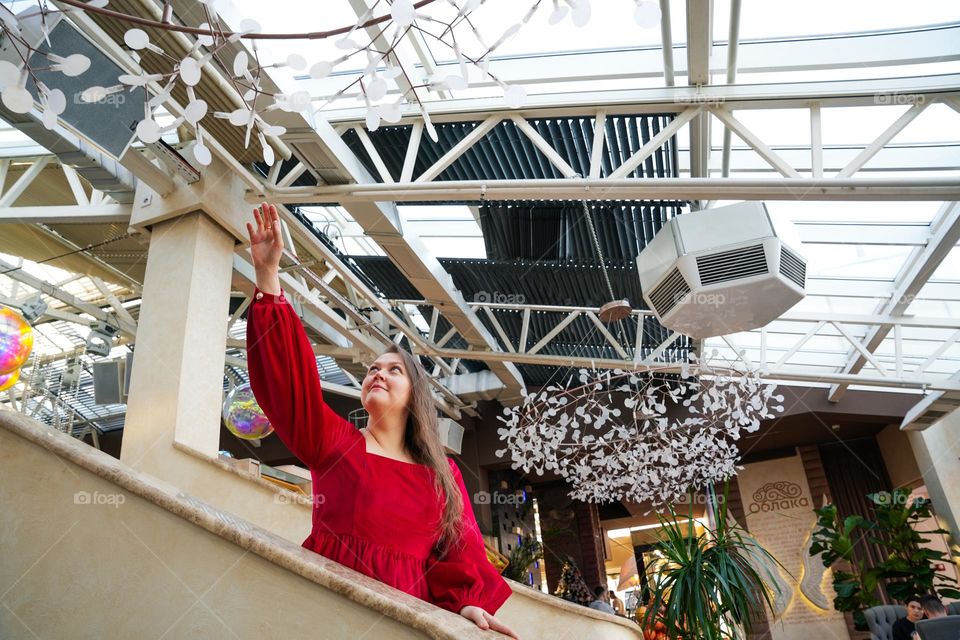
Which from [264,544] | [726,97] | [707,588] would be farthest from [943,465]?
[264,544]

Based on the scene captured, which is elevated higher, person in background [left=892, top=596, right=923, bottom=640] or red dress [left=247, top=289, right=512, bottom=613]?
red dress [left=247, top=289, right=512, bottom=613]

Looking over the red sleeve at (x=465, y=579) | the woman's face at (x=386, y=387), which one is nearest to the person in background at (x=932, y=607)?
the red sleeve at (x=465, y=579)

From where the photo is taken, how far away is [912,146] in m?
4.96

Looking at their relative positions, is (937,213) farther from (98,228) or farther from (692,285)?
(98,228)

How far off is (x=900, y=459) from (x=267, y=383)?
1155 centimetres

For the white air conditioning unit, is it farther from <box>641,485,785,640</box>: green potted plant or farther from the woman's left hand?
the woman's left hand

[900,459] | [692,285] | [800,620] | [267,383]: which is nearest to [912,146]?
[692,285]

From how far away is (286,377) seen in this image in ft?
4.58

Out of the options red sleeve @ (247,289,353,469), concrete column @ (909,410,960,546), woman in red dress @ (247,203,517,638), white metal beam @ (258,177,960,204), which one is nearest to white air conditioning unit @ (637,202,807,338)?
white metal beam @ (258,177,960,204)

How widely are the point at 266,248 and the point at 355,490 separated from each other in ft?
1.72

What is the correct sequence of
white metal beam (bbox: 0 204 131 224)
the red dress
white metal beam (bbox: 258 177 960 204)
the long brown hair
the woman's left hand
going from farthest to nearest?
white metal beam (bbox: 0 204 131 224) < white metal beam (bbox: 258 177 960 204) < the long brown hair < the red dress < the woman's left hand

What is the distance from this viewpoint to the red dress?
54.2 inches

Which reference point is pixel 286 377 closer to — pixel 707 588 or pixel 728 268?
pixel 728 268

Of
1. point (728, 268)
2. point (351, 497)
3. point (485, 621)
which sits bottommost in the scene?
point (485, 621)
